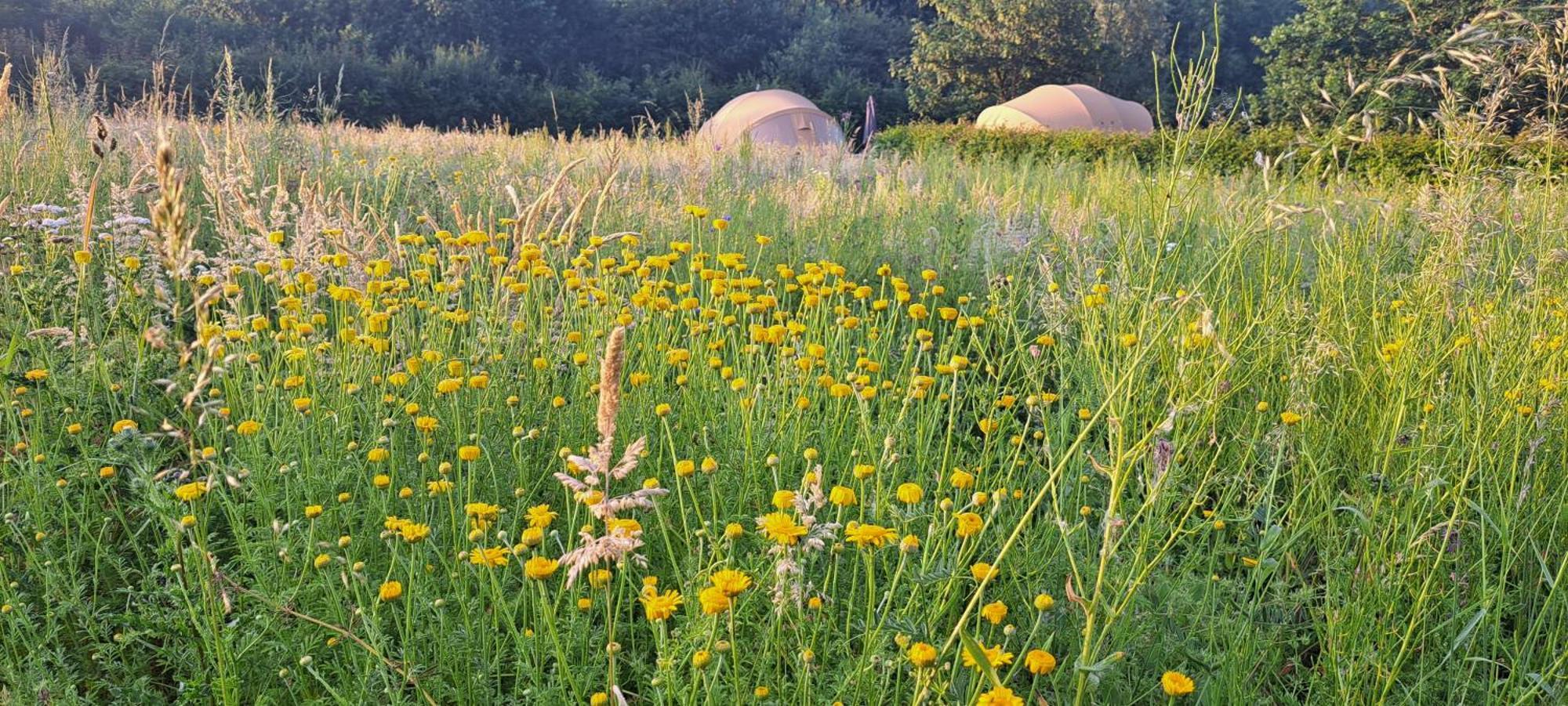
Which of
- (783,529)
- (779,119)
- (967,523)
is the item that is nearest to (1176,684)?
(967,523)

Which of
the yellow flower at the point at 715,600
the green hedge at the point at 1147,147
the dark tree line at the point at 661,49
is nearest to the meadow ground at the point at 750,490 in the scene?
the yellow flower at the point at 715,600

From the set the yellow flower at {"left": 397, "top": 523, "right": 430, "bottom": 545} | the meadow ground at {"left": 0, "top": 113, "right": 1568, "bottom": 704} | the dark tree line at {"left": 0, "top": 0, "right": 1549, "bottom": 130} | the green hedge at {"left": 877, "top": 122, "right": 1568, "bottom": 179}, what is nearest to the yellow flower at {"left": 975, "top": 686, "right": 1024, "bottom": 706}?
the meadow ground at {"left": 0, "top": 113, "right": 1568, "bottom": 704}

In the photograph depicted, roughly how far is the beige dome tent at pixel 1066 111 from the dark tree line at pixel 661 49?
288cm

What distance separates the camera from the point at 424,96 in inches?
993

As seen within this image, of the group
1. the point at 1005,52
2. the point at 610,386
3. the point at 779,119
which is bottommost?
the point at 610,386

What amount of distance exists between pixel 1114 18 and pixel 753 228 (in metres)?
29.8

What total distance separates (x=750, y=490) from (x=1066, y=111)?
1970 cm

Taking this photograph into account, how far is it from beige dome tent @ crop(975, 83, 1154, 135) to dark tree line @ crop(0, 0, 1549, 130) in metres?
2.88

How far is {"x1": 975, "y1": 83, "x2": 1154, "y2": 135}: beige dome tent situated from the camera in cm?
1970

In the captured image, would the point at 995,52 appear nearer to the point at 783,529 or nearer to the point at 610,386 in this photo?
the point at 783,529

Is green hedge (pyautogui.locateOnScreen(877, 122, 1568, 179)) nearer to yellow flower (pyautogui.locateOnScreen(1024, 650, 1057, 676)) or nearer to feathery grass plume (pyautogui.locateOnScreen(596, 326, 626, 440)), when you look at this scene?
yellow flower (pyautogui.locateOnScreen(1024, 650, 1057, 676))

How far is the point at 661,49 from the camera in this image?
31953mm

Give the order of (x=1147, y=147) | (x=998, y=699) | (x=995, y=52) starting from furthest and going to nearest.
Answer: (x=995, y=52) → (x=1147, y=147) → (x=998, y=699)

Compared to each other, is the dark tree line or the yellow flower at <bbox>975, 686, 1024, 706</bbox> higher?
the dark tree line
